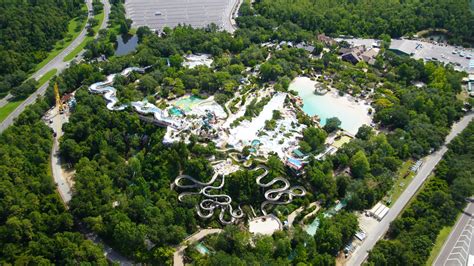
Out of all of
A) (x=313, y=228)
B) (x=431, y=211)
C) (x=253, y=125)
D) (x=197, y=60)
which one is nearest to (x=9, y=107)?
(x=197, y=60)

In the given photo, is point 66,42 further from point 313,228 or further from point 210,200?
point 313,228

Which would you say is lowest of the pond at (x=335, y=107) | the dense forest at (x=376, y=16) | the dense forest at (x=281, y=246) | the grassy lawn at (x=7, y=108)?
the grassy lawn at (x=7, y=108)

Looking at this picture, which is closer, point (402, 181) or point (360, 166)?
point (360, 166)

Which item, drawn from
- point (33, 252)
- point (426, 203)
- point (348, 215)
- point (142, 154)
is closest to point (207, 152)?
point (142, 154)

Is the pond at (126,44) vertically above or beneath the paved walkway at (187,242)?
above

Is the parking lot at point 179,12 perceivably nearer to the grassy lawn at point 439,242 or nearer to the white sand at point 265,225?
the white sand at point 265,225

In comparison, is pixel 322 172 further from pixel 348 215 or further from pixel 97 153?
pixel 97 153

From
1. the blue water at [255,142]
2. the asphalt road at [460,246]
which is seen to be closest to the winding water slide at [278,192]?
the blue water at [255,142]
